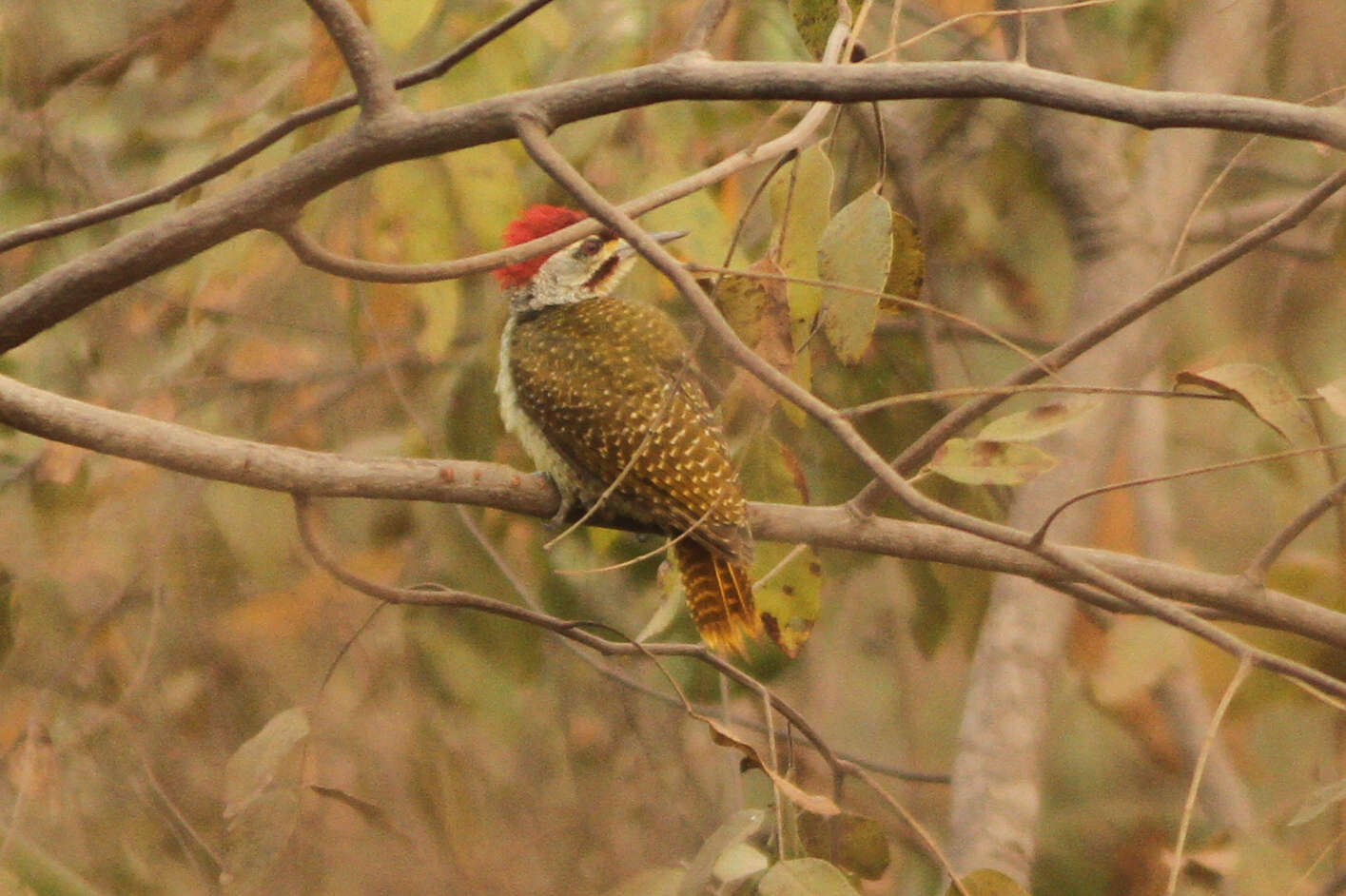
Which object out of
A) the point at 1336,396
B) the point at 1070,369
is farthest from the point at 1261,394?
the point at 1070,369

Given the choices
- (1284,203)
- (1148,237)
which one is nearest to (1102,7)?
(1284,203)

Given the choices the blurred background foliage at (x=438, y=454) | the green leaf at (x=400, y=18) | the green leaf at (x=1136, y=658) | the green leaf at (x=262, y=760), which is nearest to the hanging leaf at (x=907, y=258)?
the blurred background foliage at (x=438, y=454)

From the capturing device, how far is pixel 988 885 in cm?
157

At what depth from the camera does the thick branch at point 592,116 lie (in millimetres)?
1303

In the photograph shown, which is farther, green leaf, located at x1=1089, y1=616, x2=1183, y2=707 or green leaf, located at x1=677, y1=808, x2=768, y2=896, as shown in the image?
green leaf, located at x1=1089, y1=616, x2=1183, y2=707

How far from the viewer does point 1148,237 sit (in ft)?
9.40

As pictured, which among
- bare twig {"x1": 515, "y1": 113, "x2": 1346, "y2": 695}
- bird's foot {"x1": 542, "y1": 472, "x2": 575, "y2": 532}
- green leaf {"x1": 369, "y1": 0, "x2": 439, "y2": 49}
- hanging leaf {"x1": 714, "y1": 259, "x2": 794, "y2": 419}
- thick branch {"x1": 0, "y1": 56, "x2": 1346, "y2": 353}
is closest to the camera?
bare twig {"x1": 515, "y1": 113, "x2": 1346, "y2": 695}

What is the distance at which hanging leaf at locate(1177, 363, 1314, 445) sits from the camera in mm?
1388

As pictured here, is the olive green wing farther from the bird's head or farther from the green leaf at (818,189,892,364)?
the green leaf at (818,189,892,364)

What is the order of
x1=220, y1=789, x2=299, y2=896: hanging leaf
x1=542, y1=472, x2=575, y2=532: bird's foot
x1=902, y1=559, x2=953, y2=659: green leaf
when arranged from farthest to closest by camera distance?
x1=902, y1=559, x2=953, y2=659: green leaf < x1=542, y1=472, x2=575, y2=532: bird's foot < x1=220, y1=789, x2=299, y2=896: hanging leaf

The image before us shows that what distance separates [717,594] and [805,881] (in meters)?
0.95

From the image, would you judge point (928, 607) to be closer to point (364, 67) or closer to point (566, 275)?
point (566, 275)

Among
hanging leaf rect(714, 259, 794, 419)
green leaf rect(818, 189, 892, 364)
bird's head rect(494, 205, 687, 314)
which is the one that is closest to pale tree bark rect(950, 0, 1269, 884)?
bird's head rect(494, 205, 687, 314)

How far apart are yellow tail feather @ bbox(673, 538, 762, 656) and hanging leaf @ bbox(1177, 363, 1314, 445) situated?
3.35ft
